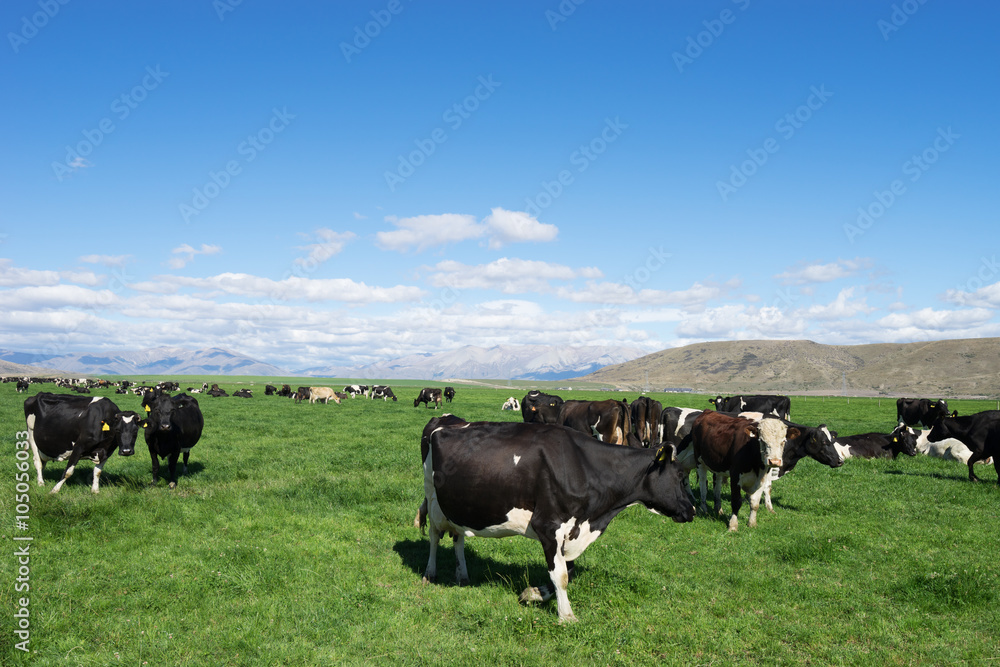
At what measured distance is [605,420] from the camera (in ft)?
65.5

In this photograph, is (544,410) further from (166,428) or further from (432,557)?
(432,557)

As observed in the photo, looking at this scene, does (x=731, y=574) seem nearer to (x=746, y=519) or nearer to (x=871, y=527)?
(x=746, y=519)

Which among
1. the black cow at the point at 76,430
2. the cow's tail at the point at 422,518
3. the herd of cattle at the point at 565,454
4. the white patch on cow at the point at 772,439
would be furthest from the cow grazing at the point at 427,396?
the white patch on cow at the point at 772,439

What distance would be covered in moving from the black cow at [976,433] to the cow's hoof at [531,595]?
1642 centimetres

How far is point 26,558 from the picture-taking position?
9.03 m

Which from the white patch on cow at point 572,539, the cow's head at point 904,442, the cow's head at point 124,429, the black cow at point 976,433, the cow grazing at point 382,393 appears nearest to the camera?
the white patch on cow at point 572,539

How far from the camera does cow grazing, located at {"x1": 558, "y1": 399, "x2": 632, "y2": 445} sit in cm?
1942

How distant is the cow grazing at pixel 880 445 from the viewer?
69.6 feet

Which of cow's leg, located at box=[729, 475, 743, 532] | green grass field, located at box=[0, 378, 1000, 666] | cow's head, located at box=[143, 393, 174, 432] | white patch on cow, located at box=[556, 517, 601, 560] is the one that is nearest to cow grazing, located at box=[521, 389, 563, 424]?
green grass field, located at box=[0, 378, 1000, 666]

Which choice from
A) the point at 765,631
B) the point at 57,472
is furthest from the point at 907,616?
the point at 57,472

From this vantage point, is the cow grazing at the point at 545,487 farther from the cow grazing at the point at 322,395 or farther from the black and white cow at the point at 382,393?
the black and white cow at the point at 382,393

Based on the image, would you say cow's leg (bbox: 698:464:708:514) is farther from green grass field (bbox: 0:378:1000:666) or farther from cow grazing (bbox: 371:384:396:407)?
cow grazing (bbox: 371:384:396:407)

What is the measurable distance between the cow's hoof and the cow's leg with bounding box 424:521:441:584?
1606mm

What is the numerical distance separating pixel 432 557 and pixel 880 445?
843 inches
